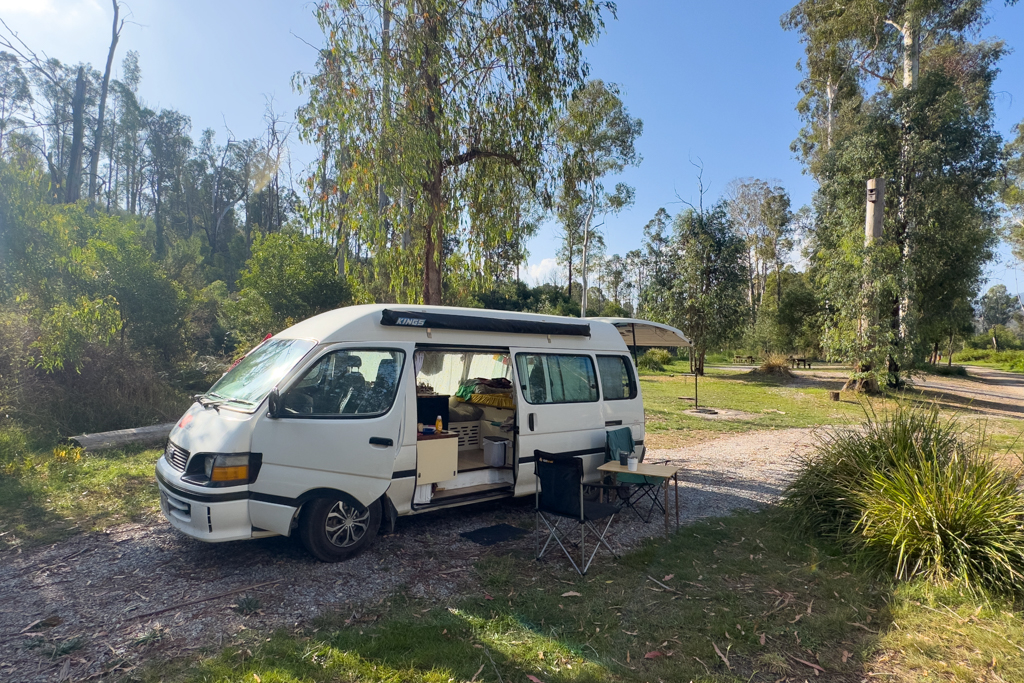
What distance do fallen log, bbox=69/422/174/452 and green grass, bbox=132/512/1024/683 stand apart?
7.45m

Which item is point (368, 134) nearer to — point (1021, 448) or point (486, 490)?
point (486, 490)

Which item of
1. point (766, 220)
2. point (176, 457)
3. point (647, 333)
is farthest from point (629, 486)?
point (766, 220)

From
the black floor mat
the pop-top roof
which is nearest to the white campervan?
the black floor mat

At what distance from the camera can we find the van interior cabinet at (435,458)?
5492mm

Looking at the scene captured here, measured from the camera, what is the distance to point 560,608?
14.3 feet

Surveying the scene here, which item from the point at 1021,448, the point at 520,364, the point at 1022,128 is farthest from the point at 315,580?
the point at 1022,128

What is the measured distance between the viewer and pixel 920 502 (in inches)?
201

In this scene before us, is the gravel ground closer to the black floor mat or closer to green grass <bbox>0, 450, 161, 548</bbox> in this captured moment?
the black floor mat

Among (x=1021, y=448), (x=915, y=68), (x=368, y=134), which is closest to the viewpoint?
(x=368, y=134)

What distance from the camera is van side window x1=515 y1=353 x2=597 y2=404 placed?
639 cm

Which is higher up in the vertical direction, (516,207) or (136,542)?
(516,207)

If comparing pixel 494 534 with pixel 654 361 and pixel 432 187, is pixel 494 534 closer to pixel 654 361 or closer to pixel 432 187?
pixel 432 187

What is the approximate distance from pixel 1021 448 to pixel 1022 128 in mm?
31744

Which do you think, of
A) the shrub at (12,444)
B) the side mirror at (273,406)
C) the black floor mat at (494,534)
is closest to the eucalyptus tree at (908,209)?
the black floor mat at (494,534)
